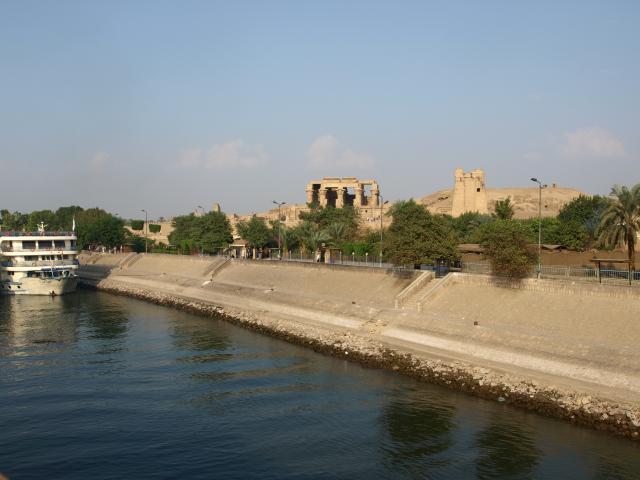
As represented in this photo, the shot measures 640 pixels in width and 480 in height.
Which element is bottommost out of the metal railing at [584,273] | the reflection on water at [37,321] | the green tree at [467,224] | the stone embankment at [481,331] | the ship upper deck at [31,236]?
the reflection on water at [37,321]

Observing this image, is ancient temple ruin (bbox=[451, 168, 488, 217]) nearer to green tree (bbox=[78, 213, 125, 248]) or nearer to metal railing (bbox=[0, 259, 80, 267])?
metal railing (bbox=[0, 259, 80, 267])

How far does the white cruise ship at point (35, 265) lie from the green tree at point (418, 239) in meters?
47.1

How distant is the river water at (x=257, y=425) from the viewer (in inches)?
894

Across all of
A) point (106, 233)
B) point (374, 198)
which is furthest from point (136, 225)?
point (374, 198)

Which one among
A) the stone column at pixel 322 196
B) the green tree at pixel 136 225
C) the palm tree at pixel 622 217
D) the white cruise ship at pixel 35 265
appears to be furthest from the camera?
the green tree at pixel 136 225

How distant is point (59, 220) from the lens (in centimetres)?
16262

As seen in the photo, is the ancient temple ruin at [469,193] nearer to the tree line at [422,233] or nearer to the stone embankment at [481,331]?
the tree line at [422,233]

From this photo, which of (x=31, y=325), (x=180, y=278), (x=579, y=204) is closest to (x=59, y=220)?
(x=180, y=278)

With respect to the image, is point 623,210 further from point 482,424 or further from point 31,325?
point 31,325

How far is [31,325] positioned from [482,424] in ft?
139

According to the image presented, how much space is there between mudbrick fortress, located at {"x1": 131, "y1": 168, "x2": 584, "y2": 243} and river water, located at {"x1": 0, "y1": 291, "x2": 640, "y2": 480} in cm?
6840

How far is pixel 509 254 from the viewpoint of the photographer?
38.8 m

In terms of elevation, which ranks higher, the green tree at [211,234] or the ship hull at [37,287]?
the green tree at [211,234]

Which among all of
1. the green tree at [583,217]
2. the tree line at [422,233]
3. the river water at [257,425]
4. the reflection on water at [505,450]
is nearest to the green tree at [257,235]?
the tree line at [422,233]
